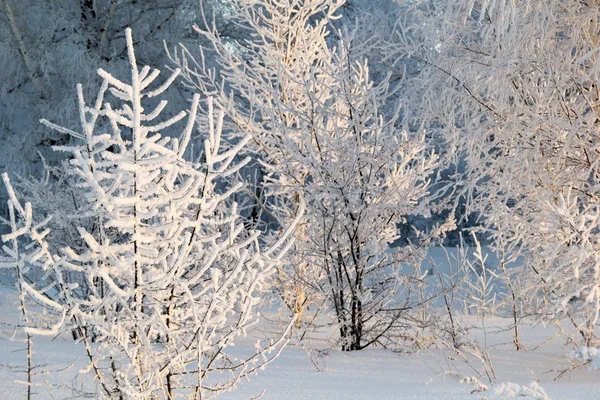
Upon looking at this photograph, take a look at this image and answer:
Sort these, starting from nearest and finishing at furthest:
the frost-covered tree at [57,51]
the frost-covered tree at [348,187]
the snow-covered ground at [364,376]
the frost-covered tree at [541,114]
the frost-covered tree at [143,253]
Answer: the frost-covered tree at [143,253] → the snow-covered ground at [364,376] → the frost-covered tree at [541,114] → the frost-covered tree at [348,187] → the frost-covered tree at [57,51]

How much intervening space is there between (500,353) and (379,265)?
3.91ft

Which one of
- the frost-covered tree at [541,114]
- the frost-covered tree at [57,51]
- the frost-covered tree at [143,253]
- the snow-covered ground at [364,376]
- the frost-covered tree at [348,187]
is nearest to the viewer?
the frost-covered tree at [143,253]

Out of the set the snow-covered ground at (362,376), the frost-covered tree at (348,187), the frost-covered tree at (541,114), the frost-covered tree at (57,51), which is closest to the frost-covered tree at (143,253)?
the snow-covered ground at (362,376)

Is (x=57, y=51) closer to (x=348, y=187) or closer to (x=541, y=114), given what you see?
(x=348, y=187)

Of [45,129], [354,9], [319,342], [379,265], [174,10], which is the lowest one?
[319,342]

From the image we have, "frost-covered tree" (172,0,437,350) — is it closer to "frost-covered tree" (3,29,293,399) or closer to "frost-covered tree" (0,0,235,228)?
"frost-covered tree" (3,29,293,399)

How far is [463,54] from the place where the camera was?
5.11 metres

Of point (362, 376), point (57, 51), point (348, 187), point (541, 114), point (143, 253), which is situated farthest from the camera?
point (57, 51)

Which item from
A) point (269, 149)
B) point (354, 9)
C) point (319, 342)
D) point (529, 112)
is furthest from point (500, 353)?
point (354, 9)

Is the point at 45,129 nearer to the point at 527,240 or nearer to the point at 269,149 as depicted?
the point at 269,149

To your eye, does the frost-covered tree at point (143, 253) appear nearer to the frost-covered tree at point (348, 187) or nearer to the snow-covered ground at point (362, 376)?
the snow-covered ground at point (362, 376)

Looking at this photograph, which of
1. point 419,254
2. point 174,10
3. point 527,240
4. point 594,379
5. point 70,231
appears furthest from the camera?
point 174,10

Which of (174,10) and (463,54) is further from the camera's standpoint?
(174,10)

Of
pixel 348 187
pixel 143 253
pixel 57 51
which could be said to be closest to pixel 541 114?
pixel 348 187
